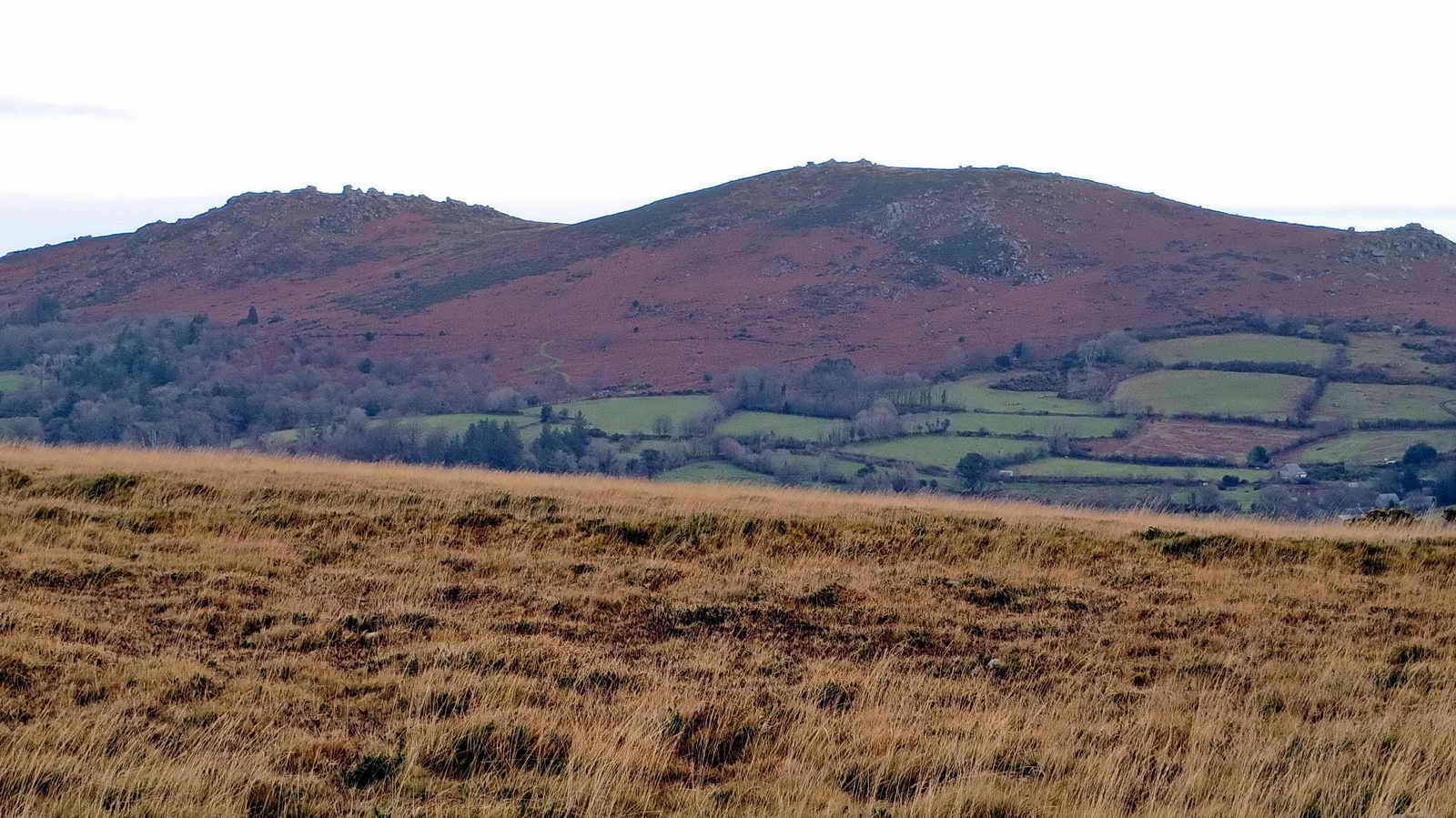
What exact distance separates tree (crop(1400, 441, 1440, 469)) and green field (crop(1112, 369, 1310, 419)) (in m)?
7.73

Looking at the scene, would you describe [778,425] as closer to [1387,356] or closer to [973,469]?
[973,469]

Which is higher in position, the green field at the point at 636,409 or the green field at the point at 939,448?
the green field at the point at 636,409

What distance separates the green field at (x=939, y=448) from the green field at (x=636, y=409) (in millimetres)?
8902

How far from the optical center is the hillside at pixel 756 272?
226 feet

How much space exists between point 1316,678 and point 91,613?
8.63 meters

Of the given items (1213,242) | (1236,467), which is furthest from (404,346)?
(1213,242)

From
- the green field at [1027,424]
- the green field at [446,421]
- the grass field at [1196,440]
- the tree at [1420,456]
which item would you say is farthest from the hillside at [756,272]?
the tree at [1420,456]

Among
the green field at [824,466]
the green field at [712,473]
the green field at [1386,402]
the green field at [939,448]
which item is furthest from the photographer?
the green field at [1386,402]

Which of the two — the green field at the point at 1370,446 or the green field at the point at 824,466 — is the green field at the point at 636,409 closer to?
the green field at the point at 824,466

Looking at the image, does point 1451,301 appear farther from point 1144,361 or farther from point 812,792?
point 812,792

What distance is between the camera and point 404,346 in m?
69.8

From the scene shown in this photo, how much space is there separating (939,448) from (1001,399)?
10.5 meters

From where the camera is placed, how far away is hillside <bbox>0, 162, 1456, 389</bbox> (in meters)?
69.0

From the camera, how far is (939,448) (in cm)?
4678
